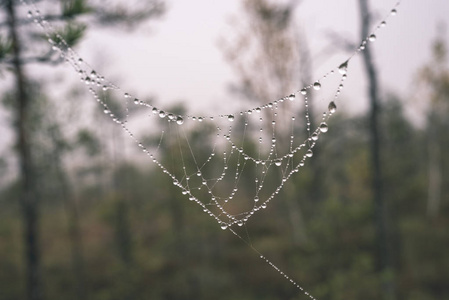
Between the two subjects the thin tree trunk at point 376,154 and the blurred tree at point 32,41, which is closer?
the blurred tree at point 32,41

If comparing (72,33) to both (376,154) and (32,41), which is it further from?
(376,154)

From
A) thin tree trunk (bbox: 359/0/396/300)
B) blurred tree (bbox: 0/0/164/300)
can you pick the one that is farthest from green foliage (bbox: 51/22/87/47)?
thin tree trunk (bbox: 359/0/396/300)

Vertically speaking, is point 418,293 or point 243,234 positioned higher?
point 243,234

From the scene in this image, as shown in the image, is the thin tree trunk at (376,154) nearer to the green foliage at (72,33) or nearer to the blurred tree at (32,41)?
the blurred tree at (32,41)

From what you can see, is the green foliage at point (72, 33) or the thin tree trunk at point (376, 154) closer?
the green foliage at point (72, 33)

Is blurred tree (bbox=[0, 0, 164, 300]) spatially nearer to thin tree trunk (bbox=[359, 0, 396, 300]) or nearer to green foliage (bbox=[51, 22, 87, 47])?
green foliage (bbox=[51, 22, 87, 47])

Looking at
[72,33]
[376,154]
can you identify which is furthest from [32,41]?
[376,154]

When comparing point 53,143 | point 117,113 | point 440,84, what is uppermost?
point 440,84

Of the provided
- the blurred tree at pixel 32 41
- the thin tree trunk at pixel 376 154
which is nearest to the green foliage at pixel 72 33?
the blurred tree at pixel 32 41

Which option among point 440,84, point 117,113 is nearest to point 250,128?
point 117,113

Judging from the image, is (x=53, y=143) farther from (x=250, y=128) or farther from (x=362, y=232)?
(x=362, y=232)

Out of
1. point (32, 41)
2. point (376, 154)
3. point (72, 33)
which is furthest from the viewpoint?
point (376, 154)
